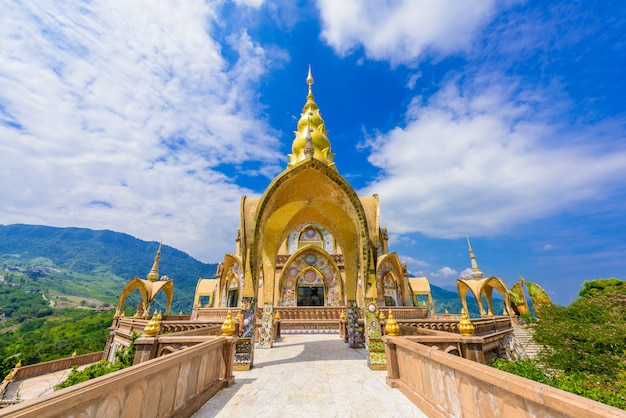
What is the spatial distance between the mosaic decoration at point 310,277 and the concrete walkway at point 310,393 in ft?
44.6

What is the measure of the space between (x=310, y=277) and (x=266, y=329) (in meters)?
11.5

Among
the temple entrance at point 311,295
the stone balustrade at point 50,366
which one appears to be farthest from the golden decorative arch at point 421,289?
the stone balustrade at point 50,366

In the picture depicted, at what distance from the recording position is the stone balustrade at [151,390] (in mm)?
2343

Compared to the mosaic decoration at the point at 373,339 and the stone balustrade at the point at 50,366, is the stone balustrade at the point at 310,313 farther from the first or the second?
the stone balustrade at the point at 50,366

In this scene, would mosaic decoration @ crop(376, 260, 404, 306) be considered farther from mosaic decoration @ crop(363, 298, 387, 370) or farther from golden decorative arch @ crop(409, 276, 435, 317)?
mosaic decoration @ crop(363, 298, 387, 370)

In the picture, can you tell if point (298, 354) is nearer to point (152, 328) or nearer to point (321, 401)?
point (321, 401)

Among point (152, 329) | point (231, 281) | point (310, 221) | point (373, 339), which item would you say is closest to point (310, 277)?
point (231, 281)

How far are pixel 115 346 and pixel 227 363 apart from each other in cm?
1779

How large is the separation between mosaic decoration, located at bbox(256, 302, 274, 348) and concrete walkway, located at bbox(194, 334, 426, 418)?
2.59 meters

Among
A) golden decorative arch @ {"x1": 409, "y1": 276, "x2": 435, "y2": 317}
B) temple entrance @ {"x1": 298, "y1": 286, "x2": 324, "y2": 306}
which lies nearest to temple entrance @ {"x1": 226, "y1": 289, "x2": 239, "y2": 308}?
temple entrance @ {"x1": 298, "y1": 286, "x2": 324, "y2": 306}

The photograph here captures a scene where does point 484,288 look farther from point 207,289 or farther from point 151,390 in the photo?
point 151,390

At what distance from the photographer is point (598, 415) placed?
78.0 inches

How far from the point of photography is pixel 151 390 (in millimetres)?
3670

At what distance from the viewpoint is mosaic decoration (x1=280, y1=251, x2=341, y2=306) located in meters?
22.5
